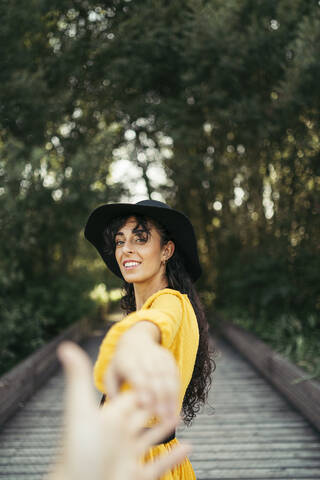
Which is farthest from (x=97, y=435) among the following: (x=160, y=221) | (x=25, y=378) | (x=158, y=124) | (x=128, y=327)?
(x=158, y=124)

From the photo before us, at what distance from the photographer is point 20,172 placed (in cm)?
475

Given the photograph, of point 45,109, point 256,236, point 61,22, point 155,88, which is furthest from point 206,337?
point 256,236

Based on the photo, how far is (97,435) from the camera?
19.9 inches

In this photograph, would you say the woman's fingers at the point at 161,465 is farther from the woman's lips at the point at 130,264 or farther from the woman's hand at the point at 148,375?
the woman's lips at the point at 130,264

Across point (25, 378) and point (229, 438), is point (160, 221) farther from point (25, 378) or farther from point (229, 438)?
point (25, 378)

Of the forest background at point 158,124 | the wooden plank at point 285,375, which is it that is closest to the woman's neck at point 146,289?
the wooden plank at point 285,375

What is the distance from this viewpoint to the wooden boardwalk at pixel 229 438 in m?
2.95

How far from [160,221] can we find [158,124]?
5.26 meters

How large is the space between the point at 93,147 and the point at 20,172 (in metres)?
1.14

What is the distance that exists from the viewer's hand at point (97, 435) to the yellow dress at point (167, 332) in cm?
22

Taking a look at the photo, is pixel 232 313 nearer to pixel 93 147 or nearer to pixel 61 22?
pixel 93 147

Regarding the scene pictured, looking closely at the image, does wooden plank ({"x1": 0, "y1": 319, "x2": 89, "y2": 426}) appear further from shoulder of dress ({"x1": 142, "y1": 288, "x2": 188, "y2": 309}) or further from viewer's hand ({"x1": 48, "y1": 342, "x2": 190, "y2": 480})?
viewer's hand ({"x1": 48, "y1": 342, "x2": 190, "y2": 480})

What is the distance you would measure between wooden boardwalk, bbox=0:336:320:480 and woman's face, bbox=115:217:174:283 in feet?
7.05

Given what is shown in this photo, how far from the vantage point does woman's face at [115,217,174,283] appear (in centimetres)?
131
